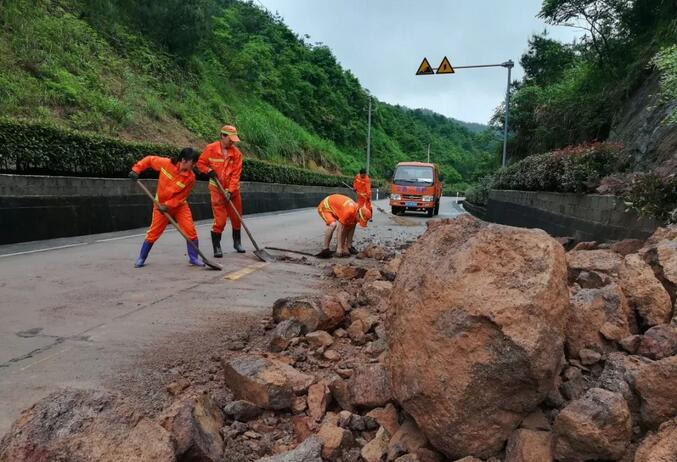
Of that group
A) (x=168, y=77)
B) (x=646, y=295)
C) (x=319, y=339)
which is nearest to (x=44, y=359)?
(x=319, y=339)

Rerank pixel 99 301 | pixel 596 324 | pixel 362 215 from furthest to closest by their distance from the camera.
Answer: pixel 362 215 → pixel 99 301 → pixel 596 324

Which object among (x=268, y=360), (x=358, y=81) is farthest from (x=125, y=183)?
(x=358, y=81)

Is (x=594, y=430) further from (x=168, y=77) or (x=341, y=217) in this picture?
(x=168, y=77)

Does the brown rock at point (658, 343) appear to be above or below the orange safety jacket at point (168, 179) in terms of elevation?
below

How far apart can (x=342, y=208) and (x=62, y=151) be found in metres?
5.55

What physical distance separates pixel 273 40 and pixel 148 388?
154ft

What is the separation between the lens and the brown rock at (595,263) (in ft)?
12.2

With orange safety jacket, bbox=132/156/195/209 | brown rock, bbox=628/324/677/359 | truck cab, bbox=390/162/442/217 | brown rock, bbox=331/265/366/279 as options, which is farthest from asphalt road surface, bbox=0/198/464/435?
truck cab, bbox=390/162/442/217

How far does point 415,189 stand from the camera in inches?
866

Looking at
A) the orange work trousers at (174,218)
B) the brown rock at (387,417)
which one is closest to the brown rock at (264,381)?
the brown rock at (387,417)

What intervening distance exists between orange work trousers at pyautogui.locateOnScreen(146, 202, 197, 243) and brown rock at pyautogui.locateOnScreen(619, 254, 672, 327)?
5150 millimetres

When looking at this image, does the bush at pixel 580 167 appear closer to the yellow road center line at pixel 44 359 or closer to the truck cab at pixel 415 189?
the yellow road center line at pixel 44 359

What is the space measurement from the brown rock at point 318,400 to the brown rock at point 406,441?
1.53ft

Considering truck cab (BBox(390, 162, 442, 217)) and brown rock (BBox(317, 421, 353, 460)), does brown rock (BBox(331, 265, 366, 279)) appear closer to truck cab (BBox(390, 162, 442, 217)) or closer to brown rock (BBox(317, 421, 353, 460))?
brown rock (BBox(317, 421, 353, 460))
